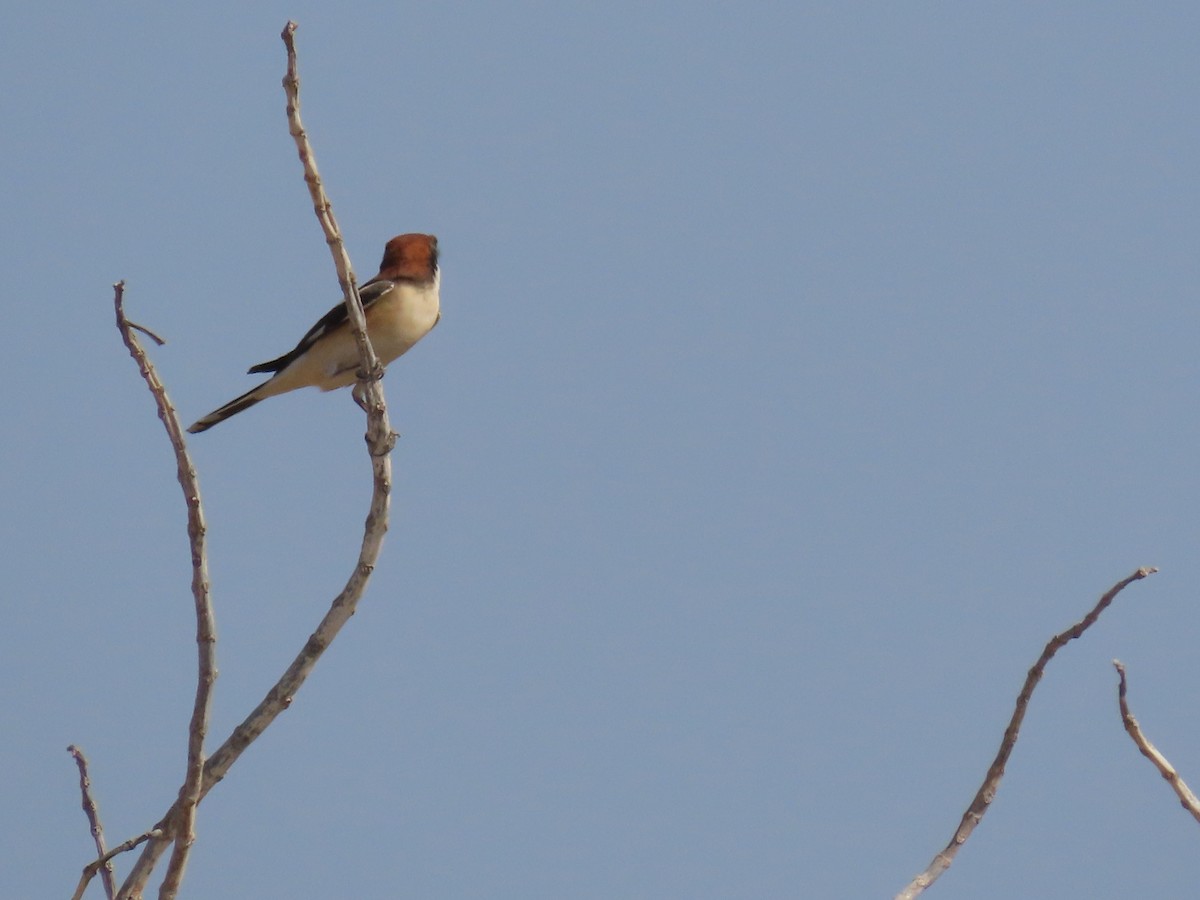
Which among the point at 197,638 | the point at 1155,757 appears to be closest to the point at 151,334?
the point at 197,638

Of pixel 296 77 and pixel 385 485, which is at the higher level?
pixel 296 77

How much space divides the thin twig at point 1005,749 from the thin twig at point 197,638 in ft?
7.24

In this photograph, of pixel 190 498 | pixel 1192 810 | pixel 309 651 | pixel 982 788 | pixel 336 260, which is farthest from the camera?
pixel 336 260

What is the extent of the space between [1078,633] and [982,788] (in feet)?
→ 1.80

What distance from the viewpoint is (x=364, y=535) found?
17.7 ft

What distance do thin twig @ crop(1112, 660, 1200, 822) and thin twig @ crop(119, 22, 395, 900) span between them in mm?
2691

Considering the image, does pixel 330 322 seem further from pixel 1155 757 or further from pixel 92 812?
pixel 1155 757

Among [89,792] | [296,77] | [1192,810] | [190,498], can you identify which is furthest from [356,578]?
[1192,810]

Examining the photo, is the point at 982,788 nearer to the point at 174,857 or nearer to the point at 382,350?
the point at 174,857

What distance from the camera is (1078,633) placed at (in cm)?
396

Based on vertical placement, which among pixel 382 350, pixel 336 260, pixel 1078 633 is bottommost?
pixel 1078 633

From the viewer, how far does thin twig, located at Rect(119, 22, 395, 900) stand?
466cm

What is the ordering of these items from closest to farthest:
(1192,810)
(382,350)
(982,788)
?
(1192,810) → (982,788) → (382,350)

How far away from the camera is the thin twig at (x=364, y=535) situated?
15.3 ft
